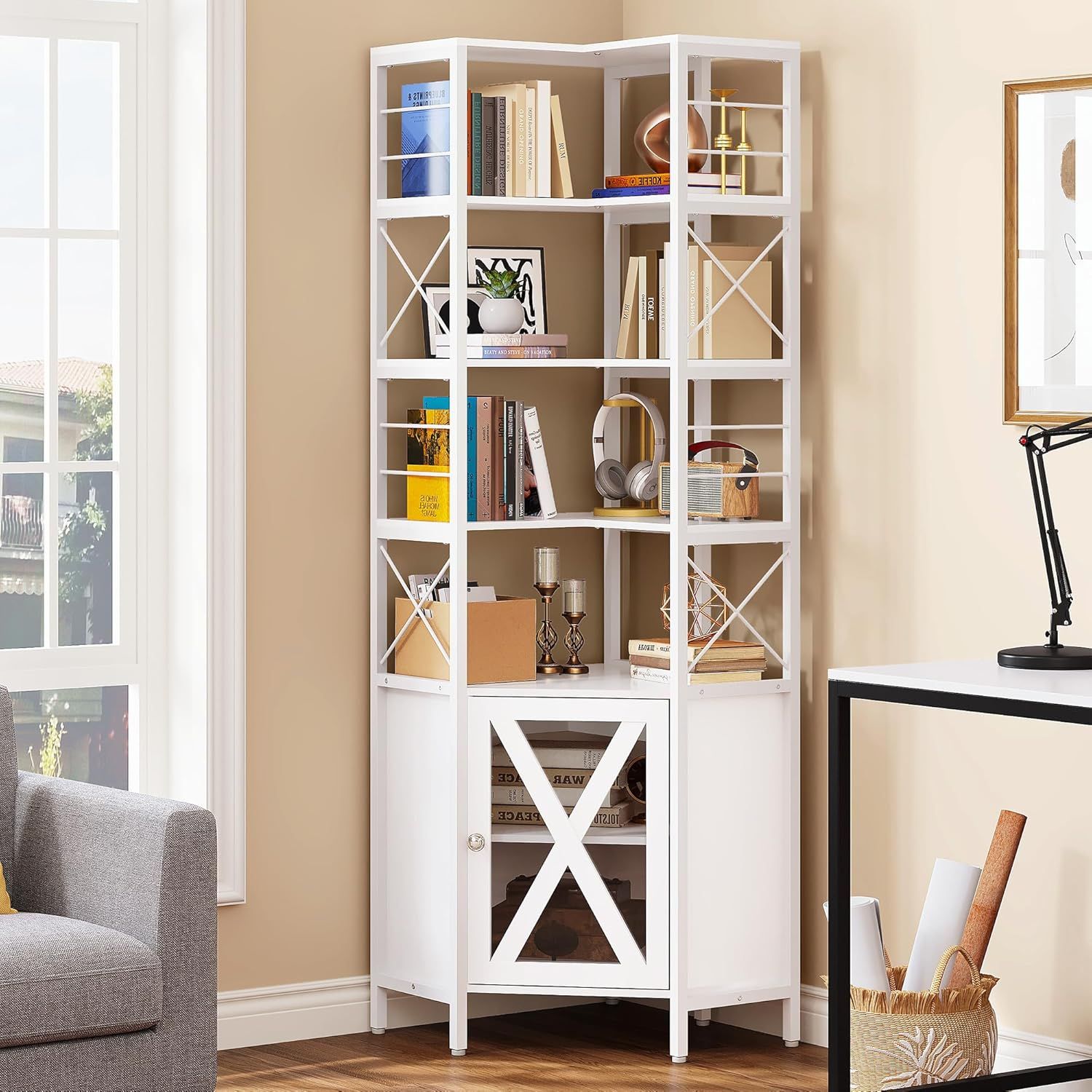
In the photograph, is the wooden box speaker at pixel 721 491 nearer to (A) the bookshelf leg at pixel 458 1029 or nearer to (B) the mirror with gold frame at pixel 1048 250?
(B) the mirror with gold frame at pixel 1048 250

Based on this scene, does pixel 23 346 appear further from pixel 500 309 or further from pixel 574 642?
pixel 574 642

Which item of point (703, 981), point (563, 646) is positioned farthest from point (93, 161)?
point (703, 981)

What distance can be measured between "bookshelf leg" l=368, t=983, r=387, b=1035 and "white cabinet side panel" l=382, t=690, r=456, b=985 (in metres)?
0.05

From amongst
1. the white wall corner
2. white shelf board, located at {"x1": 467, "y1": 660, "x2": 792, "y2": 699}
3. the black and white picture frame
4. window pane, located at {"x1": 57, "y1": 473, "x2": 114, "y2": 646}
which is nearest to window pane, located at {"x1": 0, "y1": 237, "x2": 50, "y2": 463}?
window pane, located at {"x1": 57, "y1": 473, "x2": 114, "y2": 646}

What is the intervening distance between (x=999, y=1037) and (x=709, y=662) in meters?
0.95

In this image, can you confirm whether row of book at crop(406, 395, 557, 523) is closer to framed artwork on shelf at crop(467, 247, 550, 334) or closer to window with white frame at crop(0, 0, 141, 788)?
framed artwork on shelf at crop(467, 247, 550, 334)

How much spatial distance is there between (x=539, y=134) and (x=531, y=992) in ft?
6.00

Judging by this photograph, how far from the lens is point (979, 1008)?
11.5 ft

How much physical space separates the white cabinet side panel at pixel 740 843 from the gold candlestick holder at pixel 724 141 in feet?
3.63

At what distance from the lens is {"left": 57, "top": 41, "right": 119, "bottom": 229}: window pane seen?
3.98 metres

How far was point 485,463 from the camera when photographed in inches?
158

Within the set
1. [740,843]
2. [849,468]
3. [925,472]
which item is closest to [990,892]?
[740,843]

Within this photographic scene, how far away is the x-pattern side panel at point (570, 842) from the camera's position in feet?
12.9

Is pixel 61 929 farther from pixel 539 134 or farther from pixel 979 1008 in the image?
pixel 539 134
